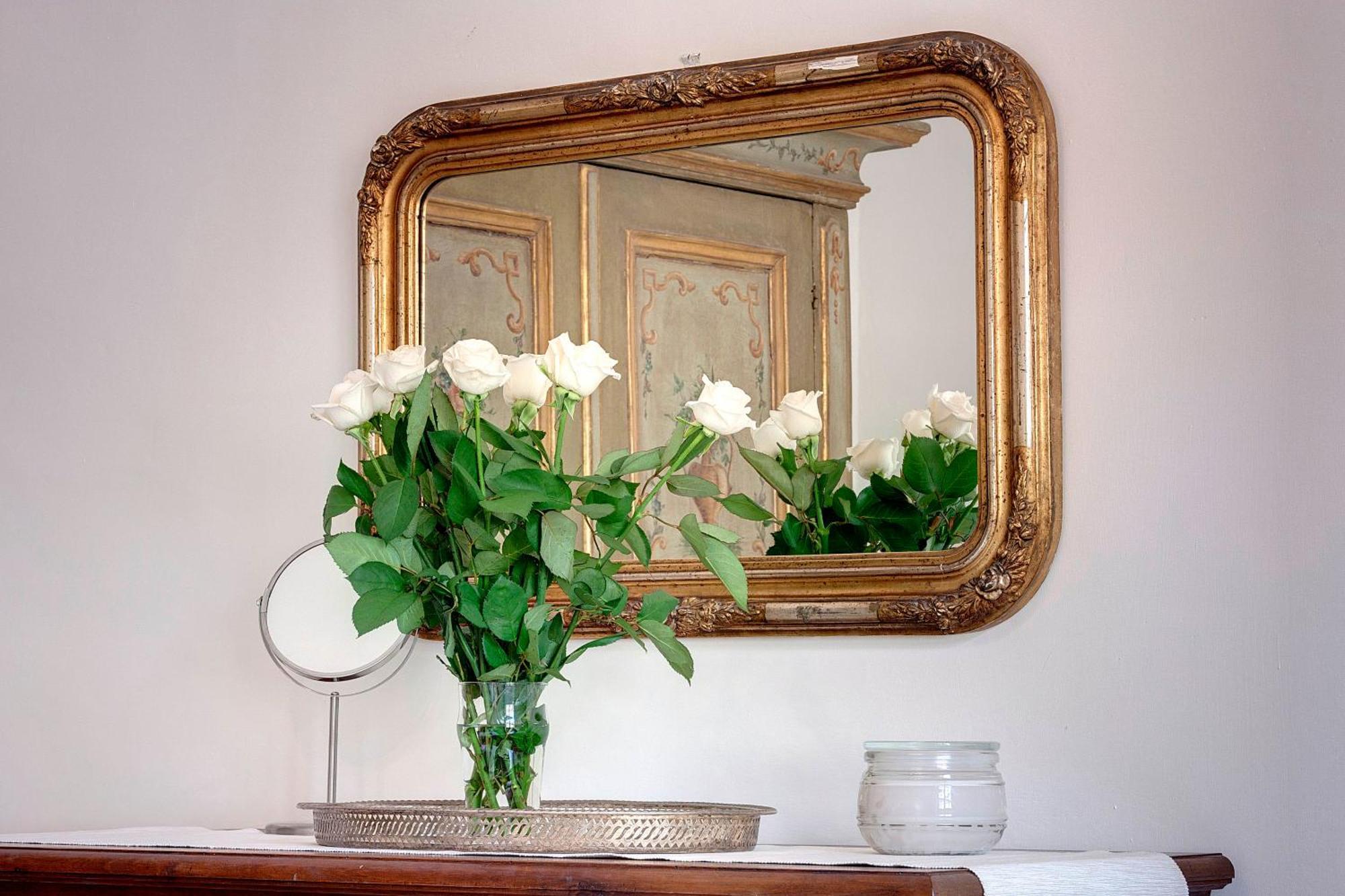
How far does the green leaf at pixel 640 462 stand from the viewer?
71.8 inches

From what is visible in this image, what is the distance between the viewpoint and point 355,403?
5.83 feet

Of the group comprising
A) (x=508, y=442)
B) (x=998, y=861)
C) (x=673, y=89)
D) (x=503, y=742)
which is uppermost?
(x=673, y=89)

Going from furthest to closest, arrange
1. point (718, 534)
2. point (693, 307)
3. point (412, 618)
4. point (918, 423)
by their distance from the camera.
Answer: point (693, 307), point (918, 423), point (718, 534), point (412, 618)

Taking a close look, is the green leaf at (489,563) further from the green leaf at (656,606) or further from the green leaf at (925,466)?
the green leaf at (925,466)

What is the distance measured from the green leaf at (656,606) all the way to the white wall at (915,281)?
315 millimetres

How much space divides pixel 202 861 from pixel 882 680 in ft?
2.63

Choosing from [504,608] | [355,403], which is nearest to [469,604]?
[504,608]

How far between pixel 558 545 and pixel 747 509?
0.34 metres

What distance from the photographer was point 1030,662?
75.4 inches

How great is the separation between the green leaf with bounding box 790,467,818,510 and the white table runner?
405 millimetres

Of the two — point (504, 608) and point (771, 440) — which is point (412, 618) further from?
point (771, 440)

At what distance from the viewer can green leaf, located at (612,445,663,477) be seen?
5.98 feet

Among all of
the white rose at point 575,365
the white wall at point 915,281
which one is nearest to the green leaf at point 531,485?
the white rose at point 575,365

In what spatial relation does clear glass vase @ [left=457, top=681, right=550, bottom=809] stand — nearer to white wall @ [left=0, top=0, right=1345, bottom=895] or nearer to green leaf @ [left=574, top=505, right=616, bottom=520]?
green leaf @ [left=574, top=505, right=616, bottom=520]
